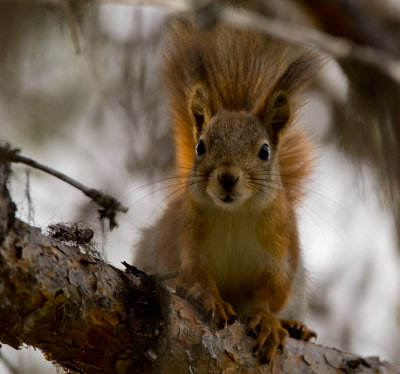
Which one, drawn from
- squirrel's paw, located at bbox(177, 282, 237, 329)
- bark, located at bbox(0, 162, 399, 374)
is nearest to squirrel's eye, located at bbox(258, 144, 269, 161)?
squirrel's paw, located at bbox(177, 282, 237, 329)

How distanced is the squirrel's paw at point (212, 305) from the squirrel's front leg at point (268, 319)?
0.31ft

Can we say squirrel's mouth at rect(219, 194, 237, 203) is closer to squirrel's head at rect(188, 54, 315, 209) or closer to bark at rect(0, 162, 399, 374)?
squirrel's head at rect(188, 54, 315, 209)

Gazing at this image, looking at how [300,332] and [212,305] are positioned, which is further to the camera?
[300,332]

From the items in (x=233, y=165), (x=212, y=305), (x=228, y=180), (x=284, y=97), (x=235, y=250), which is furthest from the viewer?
(x=284, y=97)

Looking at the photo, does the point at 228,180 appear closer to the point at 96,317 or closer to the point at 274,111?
the point at 274,111

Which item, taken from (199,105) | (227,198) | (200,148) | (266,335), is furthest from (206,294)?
(199,105)

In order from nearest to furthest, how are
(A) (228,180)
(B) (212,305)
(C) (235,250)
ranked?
(B) (212,305) → (A) (228,180) → (C) (235,250)

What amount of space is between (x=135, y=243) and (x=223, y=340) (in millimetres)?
1337

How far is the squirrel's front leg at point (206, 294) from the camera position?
2139mm

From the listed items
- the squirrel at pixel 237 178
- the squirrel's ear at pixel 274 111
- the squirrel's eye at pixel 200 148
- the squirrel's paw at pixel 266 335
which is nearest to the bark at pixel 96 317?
the squirrel's paw at pixel 266 335

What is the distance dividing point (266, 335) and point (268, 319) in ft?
0.40

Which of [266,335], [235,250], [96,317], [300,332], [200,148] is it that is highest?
[200,148]

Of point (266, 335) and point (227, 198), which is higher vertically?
point (227, 198)

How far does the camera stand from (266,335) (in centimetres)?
220
